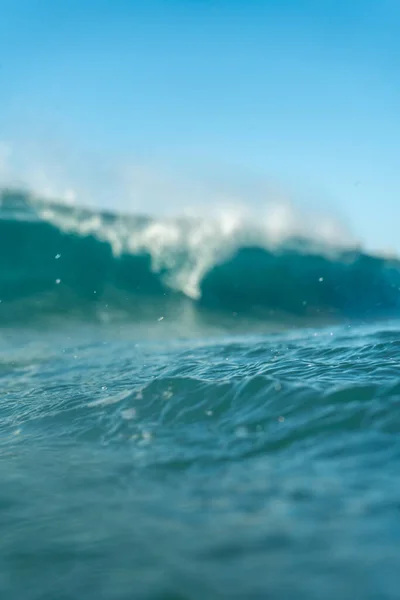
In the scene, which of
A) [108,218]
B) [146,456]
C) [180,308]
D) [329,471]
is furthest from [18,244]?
[329,471]

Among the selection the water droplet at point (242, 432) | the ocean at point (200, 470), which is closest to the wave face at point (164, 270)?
the ocean at point (200, 470)

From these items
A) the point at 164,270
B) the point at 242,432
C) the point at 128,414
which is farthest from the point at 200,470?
the point at 164,270

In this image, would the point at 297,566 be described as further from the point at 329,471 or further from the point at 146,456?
the point at 146,456

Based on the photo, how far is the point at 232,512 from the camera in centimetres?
251

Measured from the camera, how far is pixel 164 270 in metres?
14.4

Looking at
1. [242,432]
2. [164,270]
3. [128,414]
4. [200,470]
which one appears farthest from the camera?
[164,270]

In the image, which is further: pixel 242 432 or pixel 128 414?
pixel 128 414

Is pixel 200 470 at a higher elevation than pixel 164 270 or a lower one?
lower

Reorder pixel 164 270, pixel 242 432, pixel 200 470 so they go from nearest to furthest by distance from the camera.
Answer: pixel 200 470
pixel 242 432
pixel 164 270

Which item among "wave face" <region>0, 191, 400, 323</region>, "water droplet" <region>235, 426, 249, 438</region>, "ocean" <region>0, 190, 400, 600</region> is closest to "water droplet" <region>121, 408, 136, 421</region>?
"ocean" <region>0, 190, 400, 600</region>

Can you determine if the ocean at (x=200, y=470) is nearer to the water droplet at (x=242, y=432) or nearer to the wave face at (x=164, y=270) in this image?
the water droplet at (x=242, y=432)

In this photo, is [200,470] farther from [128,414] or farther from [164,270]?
[164,270]

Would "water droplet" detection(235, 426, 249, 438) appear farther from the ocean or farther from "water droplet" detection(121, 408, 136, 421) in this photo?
"water droplet" detection(121, 408, 136, 421)

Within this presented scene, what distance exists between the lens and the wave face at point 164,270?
509 inches
